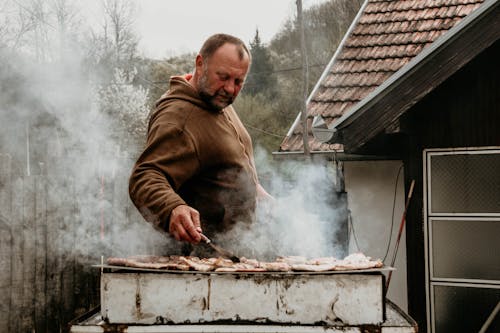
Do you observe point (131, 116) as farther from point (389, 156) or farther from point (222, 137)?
point (222, 137)

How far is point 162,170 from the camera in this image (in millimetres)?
3367

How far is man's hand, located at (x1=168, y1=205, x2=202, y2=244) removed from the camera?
9.80 ft

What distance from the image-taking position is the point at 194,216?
120 inches

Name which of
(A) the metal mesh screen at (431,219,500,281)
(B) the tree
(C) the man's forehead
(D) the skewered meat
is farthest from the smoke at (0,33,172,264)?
(B) the tree

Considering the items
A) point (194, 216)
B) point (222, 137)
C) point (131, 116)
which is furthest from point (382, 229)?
point (131, 116)

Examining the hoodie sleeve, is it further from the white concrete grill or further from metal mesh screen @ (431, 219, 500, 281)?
metal mesh screen @ (431, 219, 500, 281)

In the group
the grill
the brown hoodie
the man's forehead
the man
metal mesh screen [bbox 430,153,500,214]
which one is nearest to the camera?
the grill

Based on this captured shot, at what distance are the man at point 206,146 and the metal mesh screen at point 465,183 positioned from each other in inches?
131

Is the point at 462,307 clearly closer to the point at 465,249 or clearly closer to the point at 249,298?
the point at 465,249

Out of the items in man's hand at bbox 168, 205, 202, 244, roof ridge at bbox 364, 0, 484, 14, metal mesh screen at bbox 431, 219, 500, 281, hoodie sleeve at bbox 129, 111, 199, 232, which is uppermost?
roof ridge at bbox 364, 0, 484, 14

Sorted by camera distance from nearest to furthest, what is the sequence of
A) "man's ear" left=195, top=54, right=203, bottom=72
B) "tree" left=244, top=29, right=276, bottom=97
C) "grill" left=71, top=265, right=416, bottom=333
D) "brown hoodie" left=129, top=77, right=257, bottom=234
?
"grill" left=71, top=265, right=416, bottom=333 → "brown hoodie" left=129, top=77, right=257, bottom=234 → "man's ear" left=195, top=54, right=203, bottom=72 → "tree" left=244, top=29, right=276, bottom=97

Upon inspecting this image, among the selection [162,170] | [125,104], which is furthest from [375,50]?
[125,104]

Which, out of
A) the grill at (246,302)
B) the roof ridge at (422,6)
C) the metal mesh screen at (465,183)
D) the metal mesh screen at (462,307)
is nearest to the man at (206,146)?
the grill at (246,302)

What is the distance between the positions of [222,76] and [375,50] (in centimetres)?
577
